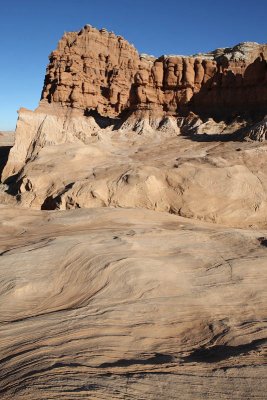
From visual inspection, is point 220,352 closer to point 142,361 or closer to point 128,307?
point 142,361

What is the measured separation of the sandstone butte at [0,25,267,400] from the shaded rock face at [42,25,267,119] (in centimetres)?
1001

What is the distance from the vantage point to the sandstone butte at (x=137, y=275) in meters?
3.65

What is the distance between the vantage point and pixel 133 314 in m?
5.25

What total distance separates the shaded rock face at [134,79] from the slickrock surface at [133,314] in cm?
2415

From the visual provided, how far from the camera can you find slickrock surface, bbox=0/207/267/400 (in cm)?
350

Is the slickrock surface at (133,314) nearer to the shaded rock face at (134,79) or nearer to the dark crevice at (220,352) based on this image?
the dark crevice at (220,352)

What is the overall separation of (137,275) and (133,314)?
1030 millimetres

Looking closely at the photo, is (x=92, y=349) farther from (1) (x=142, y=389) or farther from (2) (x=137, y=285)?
(2) (x=137, y=285)

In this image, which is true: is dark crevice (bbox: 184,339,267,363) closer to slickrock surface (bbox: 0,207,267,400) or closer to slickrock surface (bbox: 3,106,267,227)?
slickrock surface (bbox: 0,207,267,400)

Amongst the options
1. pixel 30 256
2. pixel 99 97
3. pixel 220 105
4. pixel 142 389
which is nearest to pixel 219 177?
pixel 30 256

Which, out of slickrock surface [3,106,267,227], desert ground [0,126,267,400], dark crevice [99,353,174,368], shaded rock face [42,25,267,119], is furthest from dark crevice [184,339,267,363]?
shaded rock face [42,25,267,119]

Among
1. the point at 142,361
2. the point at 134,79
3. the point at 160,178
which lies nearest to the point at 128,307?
the point at 142,361

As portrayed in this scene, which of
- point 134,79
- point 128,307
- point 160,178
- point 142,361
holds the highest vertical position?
point 134,79

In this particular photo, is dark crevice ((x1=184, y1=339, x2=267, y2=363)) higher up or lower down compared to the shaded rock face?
lower down
